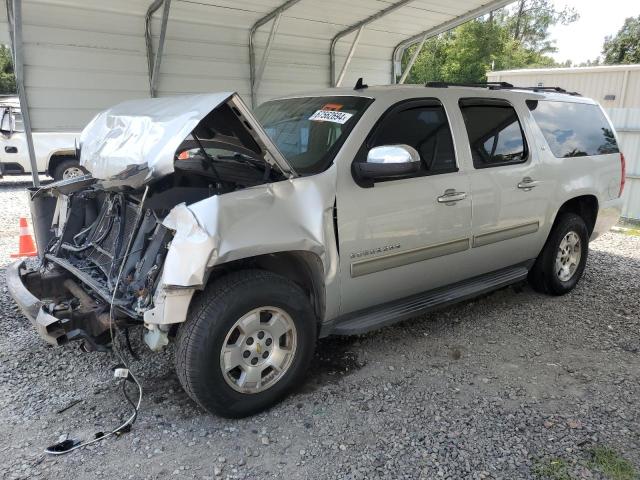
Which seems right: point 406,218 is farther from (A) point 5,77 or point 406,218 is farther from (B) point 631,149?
(A) point 5,77

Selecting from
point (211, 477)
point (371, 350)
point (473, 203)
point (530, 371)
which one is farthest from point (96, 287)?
point (530, 371)

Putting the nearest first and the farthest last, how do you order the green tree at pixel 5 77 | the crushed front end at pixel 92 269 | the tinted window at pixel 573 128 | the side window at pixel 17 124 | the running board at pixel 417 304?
the crushed front end at pixel 92 269, the running board at pixel 417 304, the tinted window at pixel 573 128, the side window at pixel 17 124, the green tree at pixel 5 77

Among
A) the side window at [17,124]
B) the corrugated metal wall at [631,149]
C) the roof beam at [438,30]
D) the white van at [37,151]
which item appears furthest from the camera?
the side window at [17,124]

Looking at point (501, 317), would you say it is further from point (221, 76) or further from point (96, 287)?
point (221, 76)

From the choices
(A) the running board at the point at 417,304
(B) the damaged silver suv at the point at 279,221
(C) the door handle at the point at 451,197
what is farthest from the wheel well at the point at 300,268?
(C) the door handle at the point at 451,197

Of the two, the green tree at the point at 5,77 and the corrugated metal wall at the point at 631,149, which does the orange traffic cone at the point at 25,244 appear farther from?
the green tree at the point at 5,77

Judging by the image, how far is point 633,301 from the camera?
505 cm

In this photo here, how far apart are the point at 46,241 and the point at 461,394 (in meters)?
3.37

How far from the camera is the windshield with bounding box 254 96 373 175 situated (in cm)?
332

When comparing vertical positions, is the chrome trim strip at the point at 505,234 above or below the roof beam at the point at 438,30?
below

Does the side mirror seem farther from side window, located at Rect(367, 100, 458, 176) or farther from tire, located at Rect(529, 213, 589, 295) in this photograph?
tire, located at Rect(529, 213, 589, 295)

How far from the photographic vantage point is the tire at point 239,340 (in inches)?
107

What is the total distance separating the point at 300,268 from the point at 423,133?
139cm

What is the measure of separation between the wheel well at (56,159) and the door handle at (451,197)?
30.8ft
